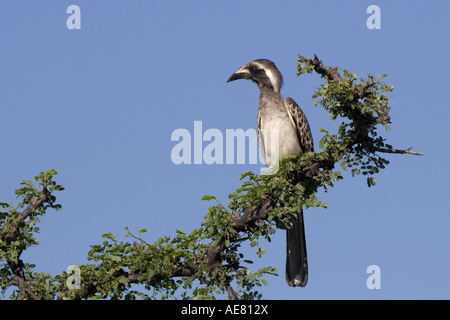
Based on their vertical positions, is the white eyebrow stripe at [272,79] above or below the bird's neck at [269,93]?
above

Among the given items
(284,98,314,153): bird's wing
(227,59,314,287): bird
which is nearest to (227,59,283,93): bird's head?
(227,59,314,287): bird

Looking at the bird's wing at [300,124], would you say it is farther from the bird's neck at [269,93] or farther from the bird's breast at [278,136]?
the bird's neck at [269,93]

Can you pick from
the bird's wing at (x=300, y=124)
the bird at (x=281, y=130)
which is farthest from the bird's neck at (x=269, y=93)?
the bird's wing at (x=300, y=124)

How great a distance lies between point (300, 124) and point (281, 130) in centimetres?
31

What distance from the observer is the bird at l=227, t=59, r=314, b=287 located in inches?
412

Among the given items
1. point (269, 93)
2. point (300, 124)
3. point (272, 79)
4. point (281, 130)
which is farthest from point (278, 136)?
point (272, 79)

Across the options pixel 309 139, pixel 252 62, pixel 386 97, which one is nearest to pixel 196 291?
pixel 386 97

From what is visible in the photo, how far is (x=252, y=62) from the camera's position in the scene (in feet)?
38.1

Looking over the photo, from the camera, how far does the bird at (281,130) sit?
412 inches

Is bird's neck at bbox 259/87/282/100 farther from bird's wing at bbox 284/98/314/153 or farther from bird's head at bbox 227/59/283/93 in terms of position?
bird's wing at bbox 284/98/314/153

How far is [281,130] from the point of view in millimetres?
10930

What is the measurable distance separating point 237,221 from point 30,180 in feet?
8.35
